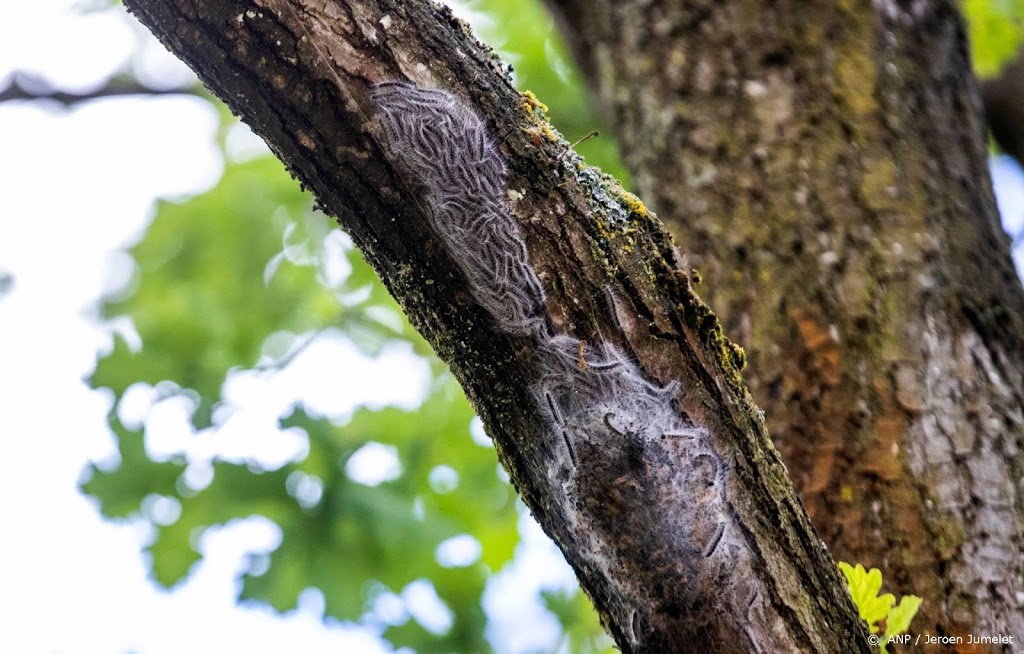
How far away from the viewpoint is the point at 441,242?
124 centimetres

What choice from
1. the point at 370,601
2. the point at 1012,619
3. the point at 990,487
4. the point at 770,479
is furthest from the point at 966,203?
the point at 370,601

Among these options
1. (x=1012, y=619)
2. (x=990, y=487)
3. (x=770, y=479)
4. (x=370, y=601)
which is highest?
(x=370, y=601)

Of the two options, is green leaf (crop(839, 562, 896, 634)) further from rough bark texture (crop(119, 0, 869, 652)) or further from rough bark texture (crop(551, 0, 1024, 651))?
rough bark texture (crop(551, 0, 1024, 651))

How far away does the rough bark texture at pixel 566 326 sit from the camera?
1197mm

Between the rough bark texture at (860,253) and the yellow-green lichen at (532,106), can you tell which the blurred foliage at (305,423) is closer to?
the rough bark texture at (860,253)

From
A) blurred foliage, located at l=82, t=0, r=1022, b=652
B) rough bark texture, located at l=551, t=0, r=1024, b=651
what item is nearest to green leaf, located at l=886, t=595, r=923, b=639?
rough bark texture, located at l=551, t=0, r=1024, b=651

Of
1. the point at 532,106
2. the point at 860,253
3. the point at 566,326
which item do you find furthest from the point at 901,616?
the point at 532,106

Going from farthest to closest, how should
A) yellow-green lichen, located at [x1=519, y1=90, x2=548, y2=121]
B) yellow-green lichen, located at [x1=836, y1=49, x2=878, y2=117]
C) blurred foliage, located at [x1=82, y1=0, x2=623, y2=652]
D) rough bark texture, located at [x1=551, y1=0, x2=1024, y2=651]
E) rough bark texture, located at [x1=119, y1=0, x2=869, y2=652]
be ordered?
blurred foliage, located at [x1=82, y1=0, x2=623, y2=652], yellow-green lichen, located at [x1=836, y1=49, x2=878, y2=117], rough bark texture, located at [x1=551, y1=0, x2=1024, y2=651], yellow-green lichen, located at [x1=519, y1=90, x2=548, y2=121], rough bark texture, located at [x1=119, y1=0, x2=869, y2=652]

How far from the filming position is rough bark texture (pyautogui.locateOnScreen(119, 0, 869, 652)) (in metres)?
1.20

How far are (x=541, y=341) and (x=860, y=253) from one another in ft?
3.69

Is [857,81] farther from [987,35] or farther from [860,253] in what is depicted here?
[987,35]

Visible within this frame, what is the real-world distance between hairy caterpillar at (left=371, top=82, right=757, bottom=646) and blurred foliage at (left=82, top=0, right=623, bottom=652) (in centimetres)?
134

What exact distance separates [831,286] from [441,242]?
3.75 ft

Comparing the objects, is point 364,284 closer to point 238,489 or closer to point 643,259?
point 238,489
